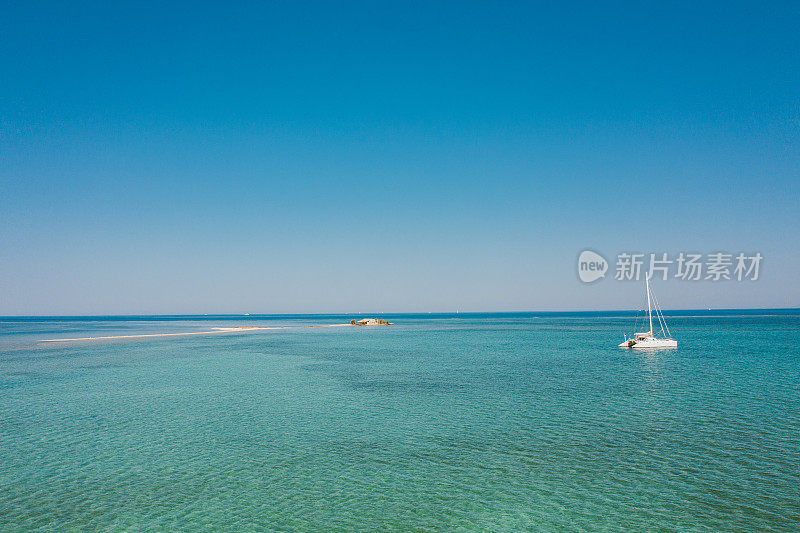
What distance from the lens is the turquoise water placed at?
14406 mm

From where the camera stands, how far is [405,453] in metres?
20.1

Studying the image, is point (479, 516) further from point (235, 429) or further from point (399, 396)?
point (399, 396)

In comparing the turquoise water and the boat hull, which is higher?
the boat hull

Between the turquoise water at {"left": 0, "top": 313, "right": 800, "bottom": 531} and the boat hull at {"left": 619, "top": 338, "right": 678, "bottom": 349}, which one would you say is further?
the boat hull at {"left": 619, "top": 338, "right": 678, "bottom": 349}

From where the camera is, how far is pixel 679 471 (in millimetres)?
17516

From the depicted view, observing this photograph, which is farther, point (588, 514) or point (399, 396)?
point (399, 396)

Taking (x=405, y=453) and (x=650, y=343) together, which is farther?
(x=650, y=343)

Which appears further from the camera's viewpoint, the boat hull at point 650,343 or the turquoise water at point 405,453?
the boat hull at point 650,343

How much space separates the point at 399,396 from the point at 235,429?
11.6 metres

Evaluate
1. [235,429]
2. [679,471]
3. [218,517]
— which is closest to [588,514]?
[679,471]

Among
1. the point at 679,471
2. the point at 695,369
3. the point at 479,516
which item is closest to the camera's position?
the point at 479,516

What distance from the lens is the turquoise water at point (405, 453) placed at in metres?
14.4

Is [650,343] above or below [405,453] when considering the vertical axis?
above

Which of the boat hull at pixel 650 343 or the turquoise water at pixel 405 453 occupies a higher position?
the boat hull at pixel 650 343
